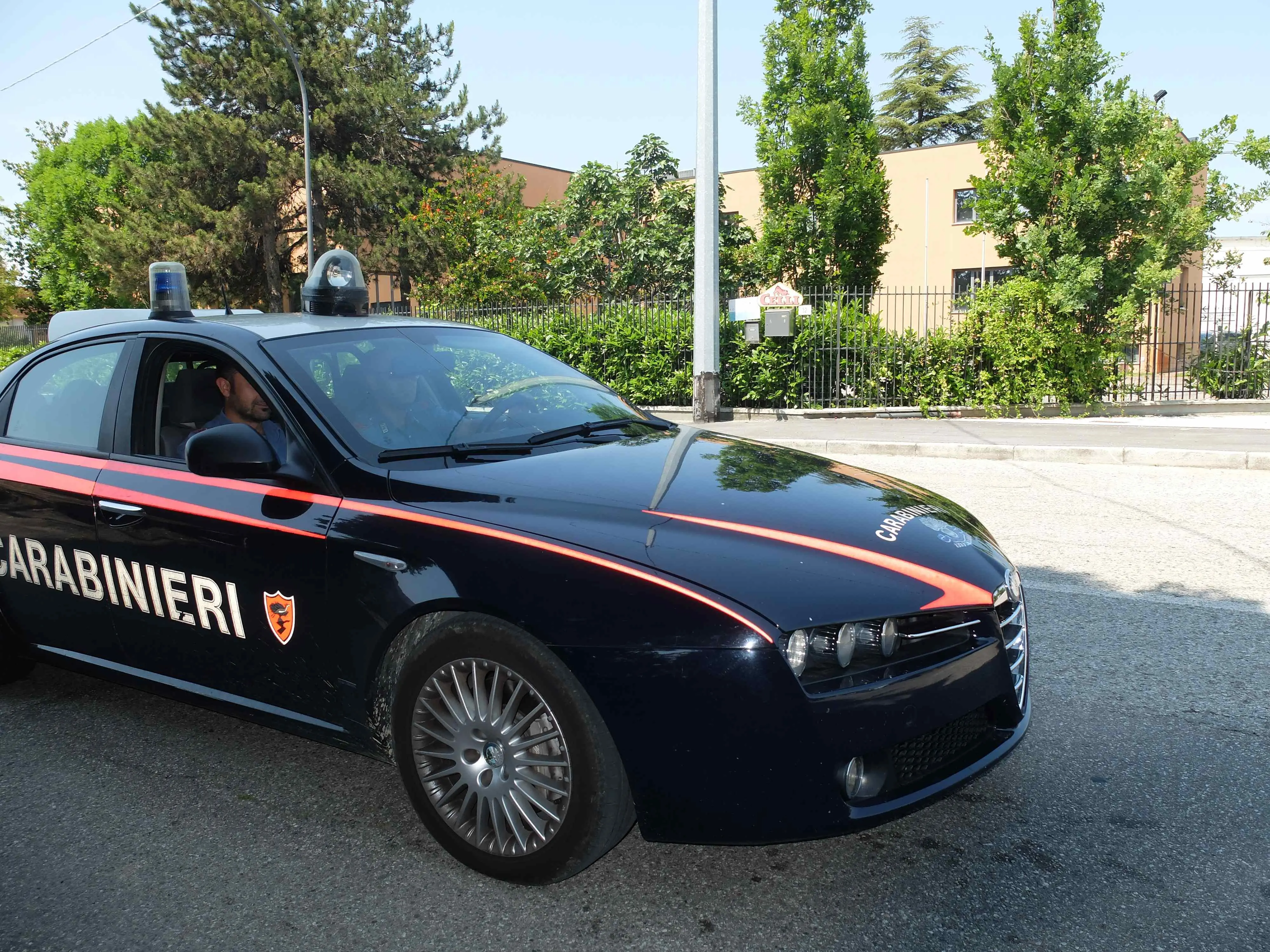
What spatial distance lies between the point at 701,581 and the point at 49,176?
6416 cm

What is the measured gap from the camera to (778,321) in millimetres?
15773

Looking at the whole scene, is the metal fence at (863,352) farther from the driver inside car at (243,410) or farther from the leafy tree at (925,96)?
the leafy tree at (925,96)

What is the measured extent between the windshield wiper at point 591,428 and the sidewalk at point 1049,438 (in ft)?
26.0

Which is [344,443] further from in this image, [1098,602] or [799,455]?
[1098,602]

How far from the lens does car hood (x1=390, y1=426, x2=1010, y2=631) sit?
7.44ft

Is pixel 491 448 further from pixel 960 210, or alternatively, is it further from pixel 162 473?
pixel 960 210

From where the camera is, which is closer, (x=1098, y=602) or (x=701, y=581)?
(x=701, y=581)

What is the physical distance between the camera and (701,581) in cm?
222

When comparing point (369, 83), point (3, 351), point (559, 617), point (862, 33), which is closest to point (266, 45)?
point (369, 83)

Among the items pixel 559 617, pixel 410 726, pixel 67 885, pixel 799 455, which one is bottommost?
pixel 67 885

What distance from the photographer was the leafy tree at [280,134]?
95.7ft

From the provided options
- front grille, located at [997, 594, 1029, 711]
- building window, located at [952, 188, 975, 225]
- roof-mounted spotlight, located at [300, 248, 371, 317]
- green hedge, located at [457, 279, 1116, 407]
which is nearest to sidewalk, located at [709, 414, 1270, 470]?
green hedge, located at [457, 279, 1116, 407]

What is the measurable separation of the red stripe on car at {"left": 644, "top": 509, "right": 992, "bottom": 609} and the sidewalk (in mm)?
8682

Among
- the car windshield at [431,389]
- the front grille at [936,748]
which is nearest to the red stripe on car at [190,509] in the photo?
the car windshield at [431,389]
